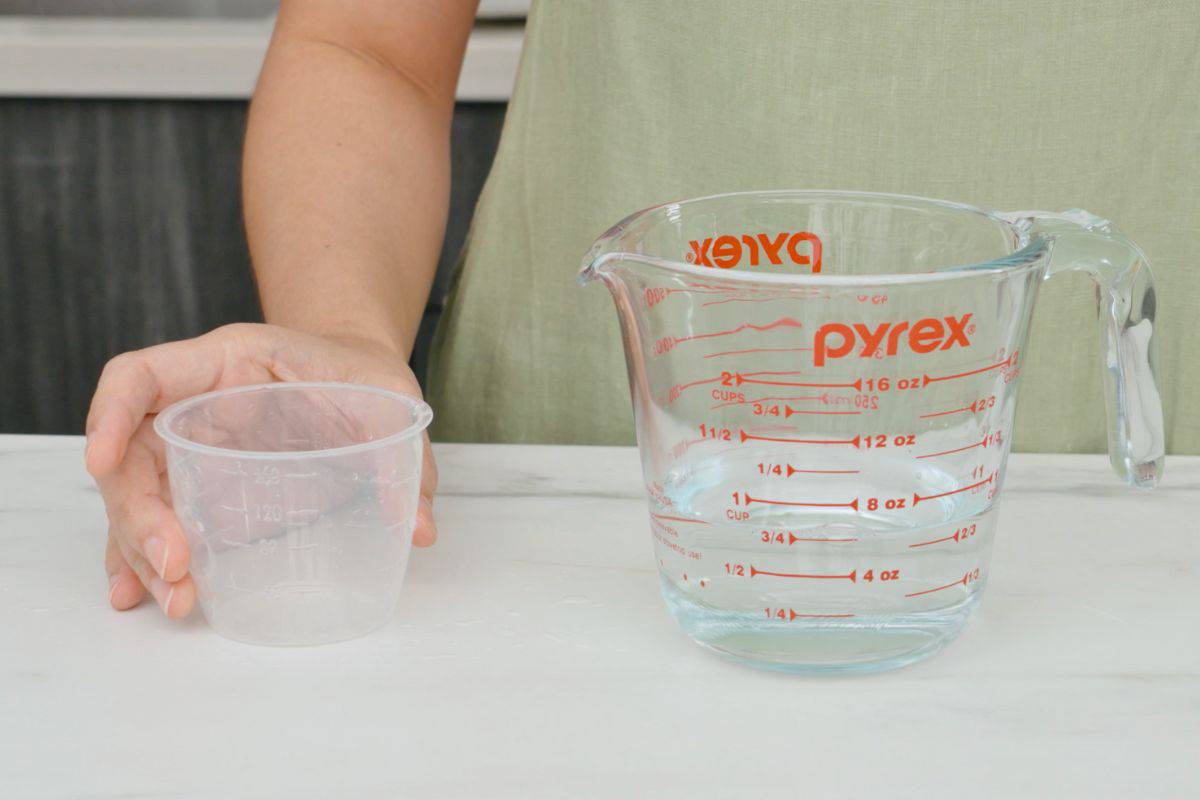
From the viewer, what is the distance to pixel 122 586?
60cm

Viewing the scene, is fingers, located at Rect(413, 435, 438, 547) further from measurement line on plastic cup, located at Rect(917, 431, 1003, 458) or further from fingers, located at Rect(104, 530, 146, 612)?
measurement line on plastic cup, located at Rect(917, 431, 1003, 458)

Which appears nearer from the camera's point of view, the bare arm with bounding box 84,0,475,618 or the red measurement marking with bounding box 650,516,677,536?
the red measurement marking with bounding box 650,516,677,536

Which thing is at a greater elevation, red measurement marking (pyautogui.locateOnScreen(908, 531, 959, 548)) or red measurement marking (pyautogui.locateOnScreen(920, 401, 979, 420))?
red measurement marking (pyautogui.locateOnScreen(920, 401, 979, 420))

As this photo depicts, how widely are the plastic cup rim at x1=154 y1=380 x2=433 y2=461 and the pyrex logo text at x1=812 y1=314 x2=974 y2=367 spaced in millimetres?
191

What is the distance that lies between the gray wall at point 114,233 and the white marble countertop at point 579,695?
1.15 m

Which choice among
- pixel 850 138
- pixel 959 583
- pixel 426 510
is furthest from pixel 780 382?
pixel 850 138

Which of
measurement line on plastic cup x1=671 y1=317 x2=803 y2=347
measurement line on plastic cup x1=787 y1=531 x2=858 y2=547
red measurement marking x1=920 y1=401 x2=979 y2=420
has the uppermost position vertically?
measurement line on plastic cup x1=671 y1=317 x2=803 y2=347

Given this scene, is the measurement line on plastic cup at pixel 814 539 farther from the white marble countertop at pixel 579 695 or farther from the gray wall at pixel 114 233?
the gray wall at pixel 114 233

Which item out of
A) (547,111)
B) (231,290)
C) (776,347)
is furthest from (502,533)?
(231,290)

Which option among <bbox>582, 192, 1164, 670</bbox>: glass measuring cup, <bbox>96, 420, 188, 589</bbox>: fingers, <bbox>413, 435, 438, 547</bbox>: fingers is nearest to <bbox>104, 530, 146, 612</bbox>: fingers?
<bbox>96, 420, 188, 589</bbox>: fingers

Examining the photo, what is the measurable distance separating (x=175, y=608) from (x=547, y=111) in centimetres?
58

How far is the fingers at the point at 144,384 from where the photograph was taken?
592 mm

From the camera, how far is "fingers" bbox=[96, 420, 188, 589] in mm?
568

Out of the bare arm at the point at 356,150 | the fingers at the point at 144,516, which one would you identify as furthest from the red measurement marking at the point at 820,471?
the bare arm at the point at 356,150
